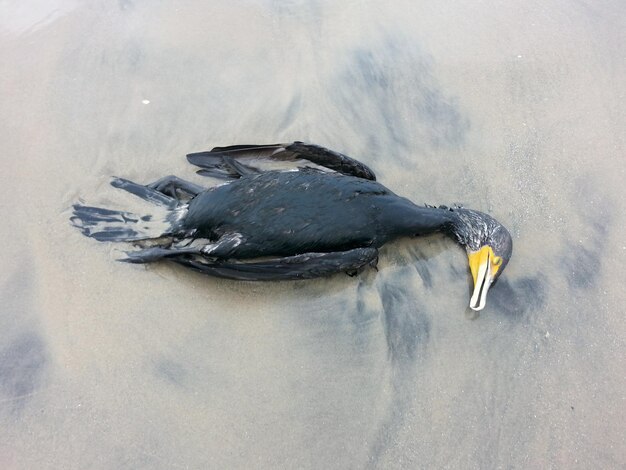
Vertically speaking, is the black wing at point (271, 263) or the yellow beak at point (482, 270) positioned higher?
the black wing at point (271, 263)

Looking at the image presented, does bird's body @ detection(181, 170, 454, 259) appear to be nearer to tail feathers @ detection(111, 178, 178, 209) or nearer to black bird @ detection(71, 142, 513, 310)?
black bird @ detection(71, 142, 513, 310)

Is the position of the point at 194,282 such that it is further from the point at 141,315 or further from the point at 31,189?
the point at 31,189

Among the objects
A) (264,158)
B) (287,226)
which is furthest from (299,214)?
(264,158)

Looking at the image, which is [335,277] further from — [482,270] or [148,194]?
[148,194]

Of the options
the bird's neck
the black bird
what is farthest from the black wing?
the bird's neck

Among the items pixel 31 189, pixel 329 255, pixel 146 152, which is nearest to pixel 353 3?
pixel 146 152

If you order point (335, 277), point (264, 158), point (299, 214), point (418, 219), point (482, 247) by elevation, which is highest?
point (264, 158)

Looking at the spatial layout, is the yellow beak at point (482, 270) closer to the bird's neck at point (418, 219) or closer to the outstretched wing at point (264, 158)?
the bird's neck at point (418, 219)

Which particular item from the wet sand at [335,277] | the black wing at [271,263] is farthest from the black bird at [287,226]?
the wet sand at [335,277]
